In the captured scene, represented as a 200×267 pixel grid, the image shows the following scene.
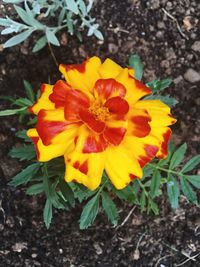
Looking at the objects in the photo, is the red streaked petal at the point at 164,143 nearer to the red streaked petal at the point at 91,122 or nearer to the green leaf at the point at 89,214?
the red streaked petal at the point at 91,122

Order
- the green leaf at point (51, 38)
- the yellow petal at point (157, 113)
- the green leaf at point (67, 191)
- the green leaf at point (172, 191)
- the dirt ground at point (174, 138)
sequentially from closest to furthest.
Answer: the yellow petal at point (157, 113)
the green leaf at point (67, 191)
the green leaf at point (172, 191)
the green leaf at point (51, 38)
the dirt ground at point (174, 138)

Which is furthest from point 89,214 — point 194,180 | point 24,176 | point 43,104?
point 43,104

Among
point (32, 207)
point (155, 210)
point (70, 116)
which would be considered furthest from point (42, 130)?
point (32, 207)

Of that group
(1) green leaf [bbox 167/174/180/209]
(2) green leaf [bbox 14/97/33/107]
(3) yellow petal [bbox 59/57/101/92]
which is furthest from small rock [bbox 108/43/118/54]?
(3) yellow petal [bbox 59/57/101/92]

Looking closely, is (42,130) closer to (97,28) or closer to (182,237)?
(97,28)

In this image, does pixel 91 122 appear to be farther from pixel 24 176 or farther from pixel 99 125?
pixel 24 176

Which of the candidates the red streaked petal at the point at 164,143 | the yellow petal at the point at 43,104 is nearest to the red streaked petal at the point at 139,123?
the red streaked petal at the point at 164,143
